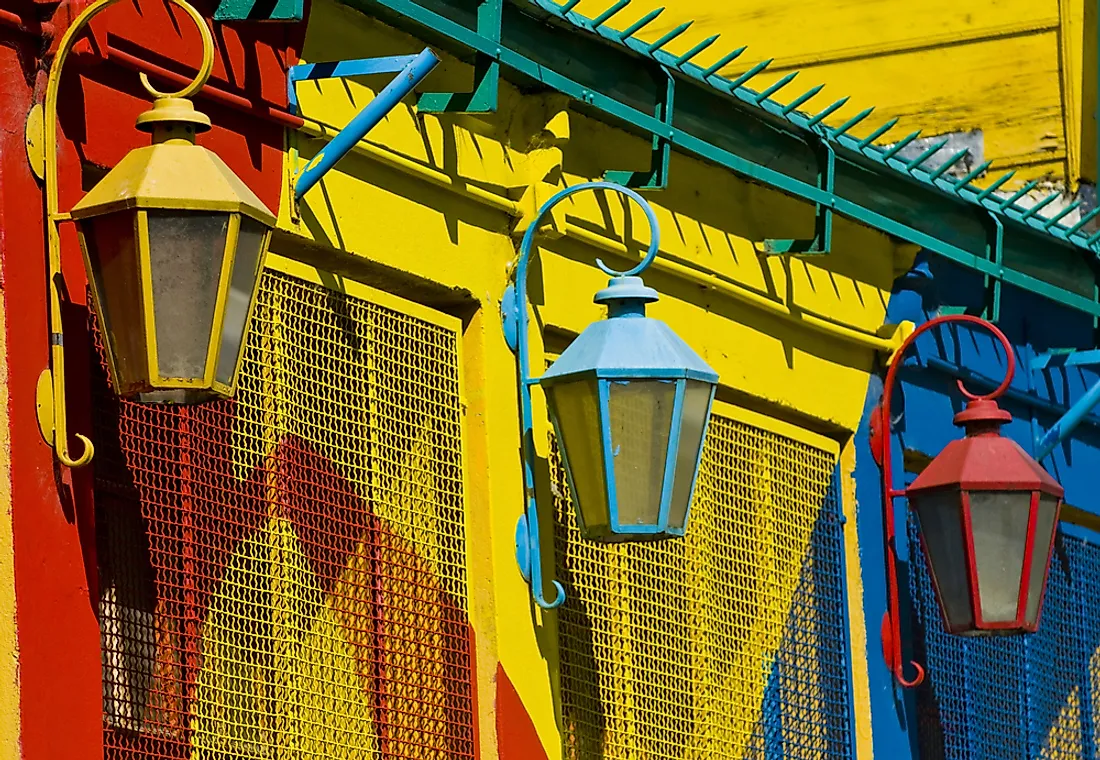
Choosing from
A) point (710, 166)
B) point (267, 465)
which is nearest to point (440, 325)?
point (267, 465)

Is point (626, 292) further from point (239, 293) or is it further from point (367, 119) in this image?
point (239, 293)

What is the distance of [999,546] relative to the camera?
28.7ft

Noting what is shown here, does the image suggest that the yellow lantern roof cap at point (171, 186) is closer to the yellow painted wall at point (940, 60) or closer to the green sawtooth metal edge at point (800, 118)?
the green sawtooth metal edge at point (800, 118)

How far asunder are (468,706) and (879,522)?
264 cm

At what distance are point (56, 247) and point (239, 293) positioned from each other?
23.5 inches

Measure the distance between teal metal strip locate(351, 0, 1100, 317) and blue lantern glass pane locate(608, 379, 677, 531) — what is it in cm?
121

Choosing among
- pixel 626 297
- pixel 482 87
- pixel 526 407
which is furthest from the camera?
pixel 526 407

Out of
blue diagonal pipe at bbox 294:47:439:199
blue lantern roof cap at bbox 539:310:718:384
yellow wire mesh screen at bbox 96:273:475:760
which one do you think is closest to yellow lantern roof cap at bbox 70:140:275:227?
yellow wire mesh screen at bbox 96:273:475:760

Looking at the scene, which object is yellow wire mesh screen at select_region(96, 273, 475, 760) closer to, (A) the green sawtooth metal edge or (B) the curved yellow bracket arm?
(B) the curved yellow bracket arm

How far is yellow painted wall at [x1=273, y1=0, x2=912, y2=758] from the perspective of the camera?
738cm

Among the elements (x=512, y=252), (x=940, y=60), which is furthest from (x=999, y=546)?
(x=940, y=60)

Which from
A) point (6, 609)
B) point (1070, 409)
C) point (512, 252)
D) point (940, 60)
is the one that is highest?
point (940, 60)

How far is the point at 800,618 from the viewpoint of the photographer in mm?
9297

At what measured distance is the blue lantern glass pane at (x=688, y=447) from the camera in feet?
23.2
